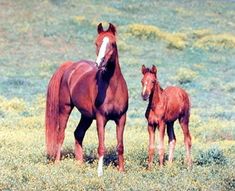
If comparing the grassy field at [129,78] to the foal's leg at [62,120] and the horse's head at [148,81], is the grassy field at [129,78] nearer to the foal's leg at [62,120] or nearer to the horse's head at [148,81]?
the foal's leg at [62,120]

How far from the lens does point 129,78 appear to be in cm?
3516

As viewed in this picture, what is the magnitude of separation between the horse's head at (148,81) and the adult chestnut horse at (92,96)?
1.29 ft

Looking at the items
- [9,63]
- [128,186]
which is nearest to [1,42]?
[9,63]

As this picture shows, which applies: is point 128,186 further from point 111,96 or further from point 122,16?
point 122,16

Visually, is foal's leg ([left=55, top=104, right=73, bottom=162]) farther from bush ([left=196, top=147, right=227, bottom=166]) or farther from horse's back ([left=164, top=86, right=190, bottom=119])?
bush ([left=196, top=147, right=227, bottom=166])

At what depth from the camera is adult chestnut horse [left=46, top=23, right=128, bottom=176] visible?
42.1ft

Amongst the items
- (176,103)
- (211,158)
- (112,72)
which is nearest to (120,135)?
(112,72)

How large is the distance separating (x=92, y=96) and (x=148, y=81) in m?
1.10

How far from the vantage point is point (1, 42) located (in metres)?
43.8

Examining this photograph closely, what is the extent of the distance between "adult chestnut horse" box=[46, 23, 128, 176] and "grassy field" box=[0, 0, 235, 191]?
0.59 m

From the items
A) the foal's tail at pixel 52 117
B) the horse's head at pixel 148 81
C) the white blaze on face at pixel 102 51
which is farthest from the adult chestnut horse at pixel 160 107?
the foal's tail at pixel 52 117

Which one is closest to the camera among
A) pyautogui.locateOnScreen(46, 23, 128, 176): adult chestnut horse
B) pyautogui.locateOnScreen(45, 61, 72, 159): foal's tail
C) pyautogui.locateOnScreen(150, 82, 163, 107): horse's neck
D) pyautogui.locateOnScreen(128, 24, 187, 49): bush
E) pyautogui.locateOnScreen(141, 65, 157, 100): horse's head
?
pyautogui.locateOnScreen(46, 23, 128, 176): adult chestnut horse

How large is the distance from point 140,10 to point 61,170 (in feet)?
158

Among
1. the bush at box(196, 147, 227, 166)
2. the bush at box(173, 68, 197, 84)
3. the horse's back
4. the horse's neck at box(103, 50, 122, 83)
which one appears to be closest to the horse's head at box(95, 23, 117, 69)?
the horse's neck at box(103, 50, 122, 83)
